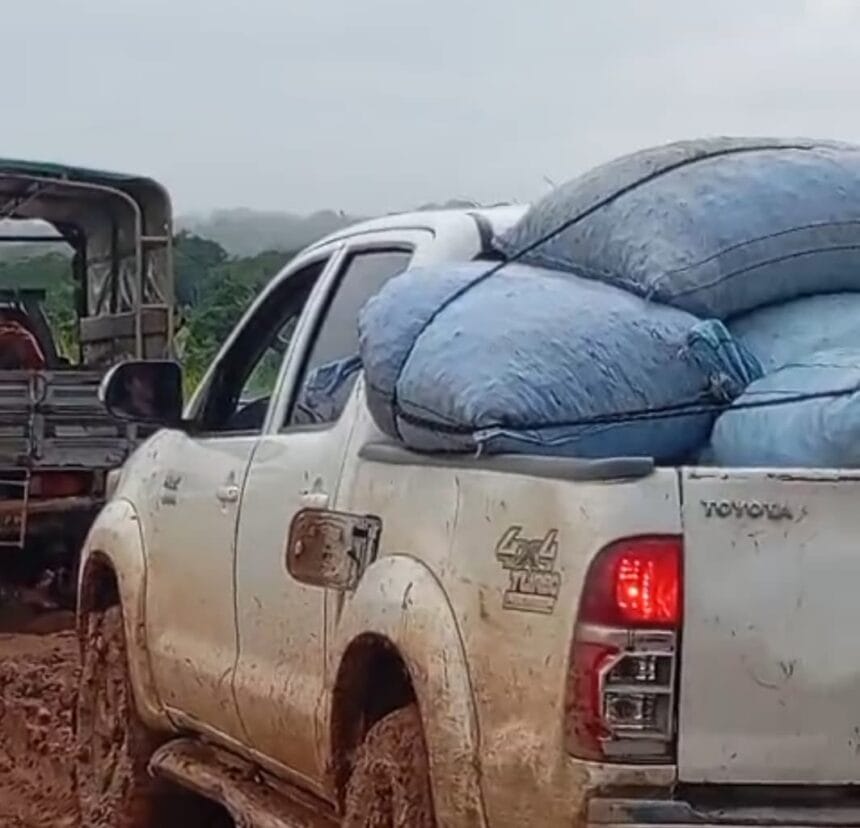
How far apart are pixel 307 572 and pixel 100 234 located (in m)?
8.82

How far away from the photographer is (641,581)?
13.2ft

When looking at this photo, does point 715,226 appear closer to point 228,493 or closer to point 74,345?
point 228,493

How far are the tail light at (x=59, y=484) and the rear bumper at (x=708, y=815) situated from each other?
865 centimetres

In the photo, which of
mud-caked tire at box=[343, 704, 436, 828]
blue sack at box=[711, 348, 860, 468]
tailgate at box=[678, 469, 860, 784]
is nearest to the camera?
tailgate at box=[678, 469, 860, 784]

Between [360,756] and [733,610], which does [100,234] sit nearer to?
[360,756]

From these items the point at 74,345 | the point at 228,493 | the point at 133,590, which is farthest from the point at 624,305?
the point at 74,345

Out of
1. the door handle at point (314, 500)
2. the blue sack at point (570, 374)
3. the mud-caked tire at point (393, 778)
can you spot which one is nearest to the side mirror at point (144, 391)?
the door handle at point (314, 500)

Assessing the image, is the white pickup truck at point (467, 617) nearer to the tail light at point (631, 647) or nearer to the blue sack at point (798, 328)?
the tail light at point (631, 647)

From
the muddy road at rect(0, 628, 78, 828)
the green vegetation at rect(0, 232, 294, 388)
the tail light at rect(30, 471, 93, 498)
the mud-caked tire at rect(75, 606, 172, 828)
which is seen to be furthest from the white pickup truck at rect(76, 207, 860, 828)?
the green vegetation at rect(0, 232, 294, 388)

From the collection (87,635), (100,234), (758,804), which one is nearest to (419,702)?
(758,804)

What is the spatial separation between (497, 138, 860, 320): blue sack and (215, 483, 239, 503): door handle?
126 centimetres

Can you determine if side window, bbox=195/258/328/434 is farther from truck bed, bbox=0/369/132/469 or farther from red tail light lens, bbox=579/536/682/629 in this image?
truck bed, bbox=0/369/132/469

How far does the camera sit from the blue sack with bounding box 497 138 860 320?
462cm

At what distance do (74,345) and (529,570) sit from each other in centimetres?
1117
